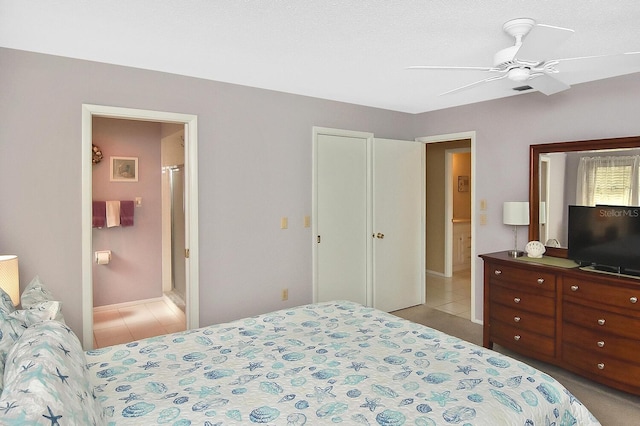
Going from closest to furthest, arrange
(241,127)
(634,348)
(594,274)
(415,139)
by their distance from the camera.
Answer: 1. (634,348)
2. (594,274)
3. (241,127)
4. (415,139)

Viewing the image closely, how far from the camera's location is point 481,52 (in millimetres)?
2787

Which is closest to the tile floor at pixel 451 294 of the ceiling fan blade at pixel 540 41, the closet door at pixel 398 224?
the closet door at pixel 398 224

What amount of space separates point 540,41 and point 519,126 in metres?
1.98

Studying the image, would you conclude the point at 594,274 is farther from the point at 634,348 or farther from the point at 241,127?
the point at 241,127

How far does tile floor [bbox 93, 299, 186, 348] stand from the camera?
4027 mm

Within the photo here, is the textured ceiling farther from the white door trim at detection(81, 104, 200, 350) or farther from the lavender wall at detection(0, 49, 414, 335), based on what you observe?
the white door trim at detection(81, 104, 200, 350)

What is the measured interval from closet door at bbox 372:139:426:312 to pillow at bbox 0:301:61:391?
10.7 feet

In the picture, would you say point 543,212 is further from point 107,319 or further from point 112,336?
point 107,319

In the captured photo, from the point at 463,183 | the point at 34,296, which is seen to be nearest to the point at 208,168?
the point at 34,296

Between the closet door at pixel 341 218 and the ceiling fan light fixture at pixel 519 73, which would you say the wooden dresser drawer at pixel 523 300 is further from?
the ceiling fan light fixture at pixel 519 73

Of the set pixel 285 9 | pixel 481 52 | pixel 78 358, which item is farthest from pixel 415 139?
pixel 78 358

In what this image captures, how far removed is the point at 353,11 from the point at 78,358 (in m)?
2.05

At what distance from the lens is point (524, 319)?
3424mm

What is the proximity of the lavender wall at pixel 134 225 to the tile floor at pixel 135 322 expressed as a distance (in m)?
0.21
